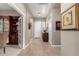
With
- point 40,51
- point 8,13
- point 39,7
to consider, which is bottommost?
point 40,51

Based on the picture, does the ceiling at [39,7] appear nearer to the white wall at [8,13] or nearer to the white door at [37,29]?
the white wall at [8,13]

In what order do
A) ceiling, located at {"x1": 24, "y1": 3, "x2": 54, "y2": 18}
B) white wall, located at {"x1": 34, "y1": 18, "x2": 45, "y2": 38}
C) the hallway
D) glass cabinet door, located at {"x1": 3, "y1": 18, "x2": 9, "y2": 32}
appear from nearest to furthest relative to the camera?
the hallway < ceiling, located at {"x1": 24, "y1": 3, "x2": 54, "y2": 18} < glass cabinet door, located at {"x1": 3, "y1": 18, "x2": 9, "y2": 32} < white wall, located at {"x1": 34, "y1": 18, "x2": 45, "y2": 38}

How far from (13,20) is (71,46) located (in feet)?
17.4

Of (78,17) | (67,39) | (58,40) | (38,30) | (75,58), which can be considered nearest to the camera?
(75,58)

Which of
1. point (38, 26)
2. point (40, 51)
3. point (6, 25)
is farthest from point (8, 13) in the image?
point (38, 26)

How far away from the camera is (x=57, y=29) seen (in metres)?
6.39

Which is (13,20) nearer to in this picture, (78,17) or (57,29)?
(57,29)

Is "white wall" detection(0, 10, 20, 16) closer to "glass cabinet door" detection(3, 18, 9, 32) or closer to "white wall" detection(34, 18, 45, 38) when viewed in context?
"glass cabinet door" detection(3, 18, 9, 32)

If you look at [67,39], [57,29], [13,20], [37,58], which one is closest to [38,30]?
[13,20]

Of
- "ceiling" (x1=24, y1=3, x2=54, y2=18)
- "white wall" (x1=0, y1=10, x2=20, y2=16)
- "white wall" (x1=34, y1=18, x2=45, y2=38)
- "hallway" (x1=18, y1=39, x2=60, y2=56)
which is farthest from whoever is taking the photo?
"white wall" (x1=34, y1=18, x2=45, y2=38)

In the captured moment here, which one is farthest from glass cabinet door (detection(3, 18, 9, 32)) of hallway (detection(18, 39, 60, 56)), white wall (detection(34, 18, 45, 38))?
white wall (detection(34, 18, 45, 38))

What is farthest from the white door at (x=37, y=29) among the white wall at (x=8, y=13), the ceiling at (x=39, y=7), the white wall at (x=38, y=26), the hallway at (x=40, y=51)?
the hallway at (x=40, y=51)

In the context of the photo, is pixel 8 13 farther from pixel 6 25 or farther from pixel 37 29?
pixel 37 29

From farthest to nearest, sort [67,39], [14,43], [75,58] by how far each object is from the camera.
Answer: [14,43], [67,39], [75,58]
